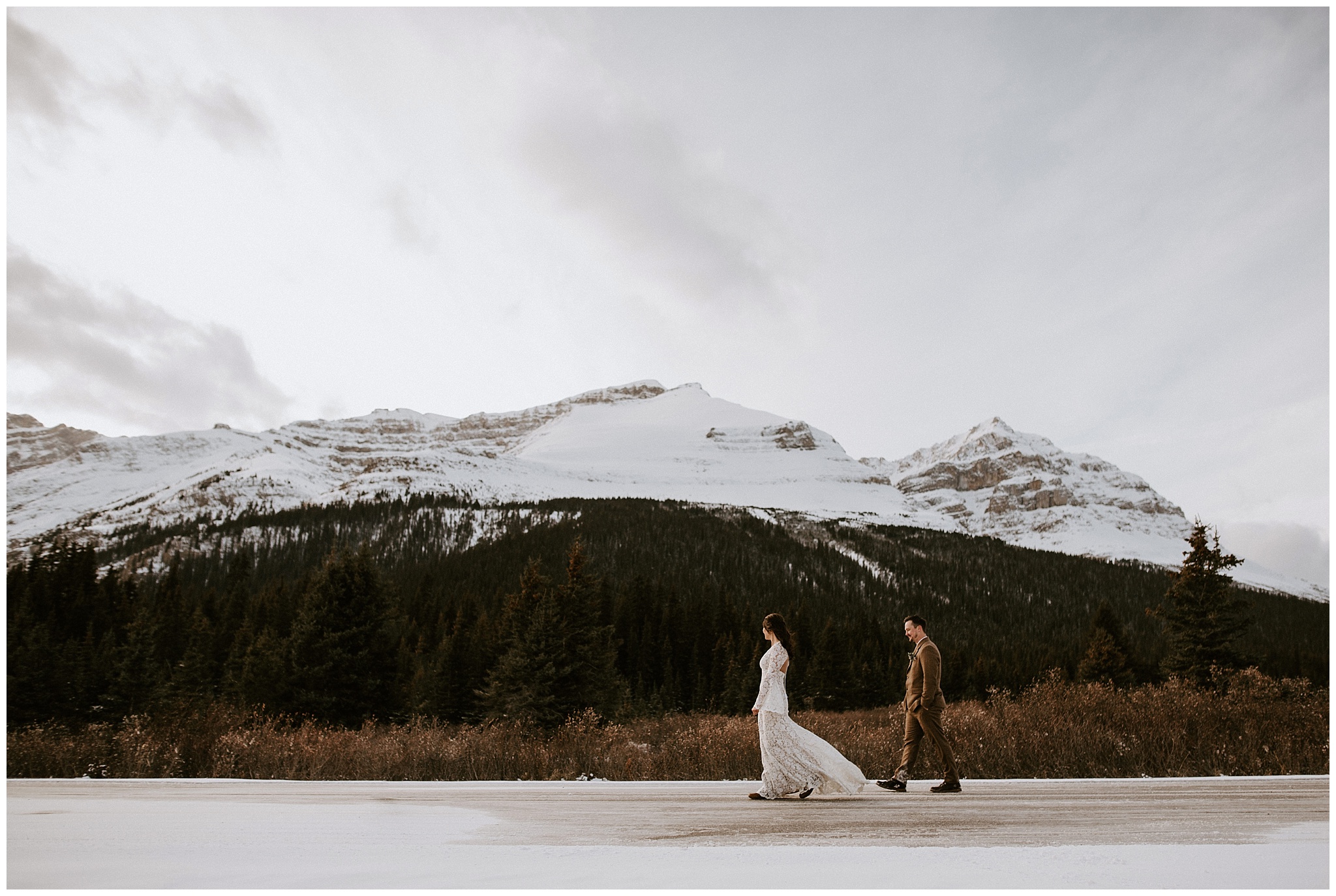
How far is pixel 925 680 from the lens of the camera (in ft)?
23.0

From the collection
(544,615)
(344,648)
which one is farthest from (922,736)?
(344,648)

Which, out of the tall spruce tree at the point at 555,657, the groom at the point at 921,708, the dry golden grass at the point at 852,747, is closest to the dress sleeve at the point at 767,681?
the groom at the point at 921,708

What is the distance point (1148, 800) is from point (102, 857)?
25.6 ft

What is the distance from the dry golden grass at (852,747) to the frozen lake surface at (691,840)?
5.96 ft

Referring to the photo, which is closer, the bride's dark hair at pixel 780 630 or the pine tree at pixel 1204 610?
the bride's dark hair at pixel 780 630

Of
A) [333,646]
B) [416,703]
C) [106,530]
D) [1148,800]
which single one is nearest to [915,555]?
[416,703]

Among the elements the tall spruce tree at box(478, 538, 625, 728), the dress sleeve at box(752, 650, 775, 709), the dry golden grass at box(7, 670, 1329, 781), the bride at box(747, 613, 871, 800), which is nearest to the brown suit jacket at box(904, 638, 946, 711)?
the bride at box(747, 613, 871, 800)

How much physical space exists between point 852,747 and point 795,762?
132 inches

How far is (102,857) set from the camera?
4262 millimetres

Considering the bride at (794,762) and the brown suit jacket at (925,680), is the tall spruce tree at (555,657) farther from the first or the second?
the bride at (794,762)

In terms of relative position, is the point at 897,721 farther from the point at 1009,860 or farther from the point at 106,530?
the point at 106,530

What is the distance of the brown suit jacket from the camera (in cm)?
697

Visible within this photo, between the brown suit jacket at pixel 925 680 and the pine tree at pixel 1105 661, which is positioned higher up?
the brown suit jacket at pixel 925 680

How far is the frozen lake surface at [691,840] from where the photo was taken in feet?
11.9
